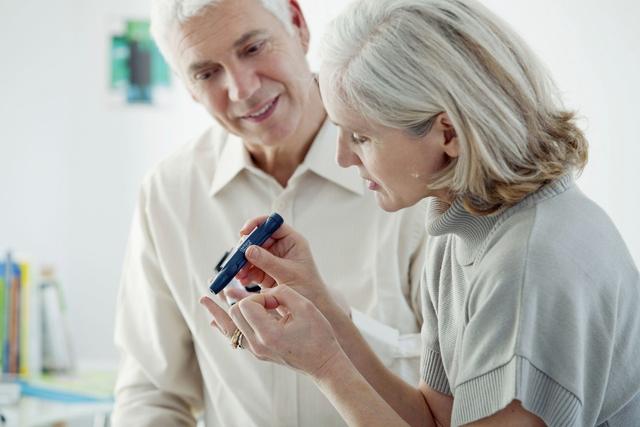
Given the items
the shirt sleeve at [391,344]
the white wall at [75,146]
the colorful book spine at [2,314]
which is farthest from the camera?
the white wall at [75,146]

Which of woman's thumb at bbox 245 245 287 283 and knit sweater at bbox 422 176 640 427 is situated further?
woman's thumb at bbox 245 245 287 283

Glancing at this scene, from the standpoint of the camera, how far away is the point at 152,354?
1825 millimetres

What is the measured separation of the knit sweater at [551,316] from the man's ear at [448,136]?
80 millimetres

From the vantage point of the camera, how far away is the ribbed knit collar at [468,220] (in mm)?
1154

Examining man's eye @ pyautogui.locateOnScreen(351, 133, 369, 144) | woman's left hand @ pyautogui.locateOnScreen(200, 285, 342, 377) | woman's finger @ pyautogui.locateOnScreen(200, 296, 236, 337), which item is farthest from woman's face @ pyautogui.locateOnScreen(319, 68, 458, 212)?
woman's finger @ pyautogui.locateOnScreen(200, 296, 236, 337)

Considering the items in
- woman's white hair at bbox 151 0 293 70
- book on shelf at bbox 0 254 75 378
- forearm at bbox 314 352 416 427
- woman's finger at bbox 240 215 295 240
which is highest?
woman's white hair at bbox 151 0 293 70

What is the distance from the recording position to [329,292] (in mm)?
1472

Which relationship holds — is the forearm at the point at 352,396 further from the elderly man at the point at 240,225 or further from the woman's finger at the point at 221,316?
the elderly man at the point at 240,225

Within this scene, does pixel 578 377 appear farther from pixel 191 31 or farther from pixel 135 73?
pixel 135 73

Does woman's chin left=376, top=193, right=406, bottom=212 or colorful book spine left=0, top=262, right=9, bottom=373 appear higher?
woman's chin left=376, top=193, right=406, bottom=212

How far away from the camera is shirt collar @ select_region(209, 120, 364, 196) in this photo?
1.76m

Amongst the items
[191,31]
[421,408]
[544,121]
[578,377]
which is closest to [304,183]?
[191,31]

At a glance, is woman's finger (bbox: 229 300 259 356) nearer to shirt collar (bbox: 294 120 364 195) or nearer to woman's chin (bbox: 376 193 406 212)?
woman's chin (bbox: 376 193 406 212)

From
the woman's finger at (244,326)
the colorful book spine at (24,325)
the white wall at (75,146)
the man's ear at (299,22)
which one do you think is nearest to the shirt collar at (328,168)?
the man's ear at (299,22)
